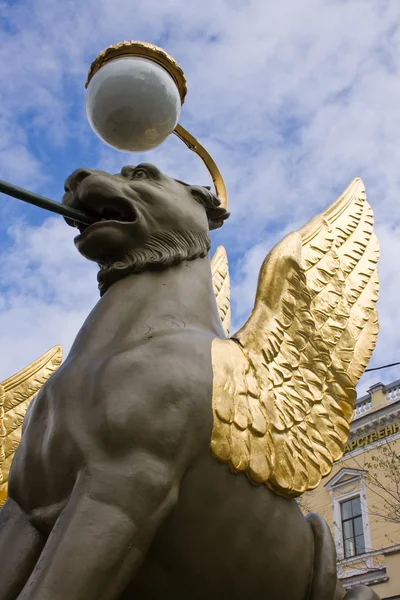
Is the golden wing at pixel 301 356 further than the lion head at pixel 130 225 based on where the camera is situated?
No

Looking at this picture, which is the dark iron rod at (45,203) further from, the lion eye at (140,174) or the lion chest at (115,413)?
the lion chest at (115,413)

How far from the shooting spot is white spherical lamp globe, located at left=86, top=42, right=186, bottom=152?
2248 millimetres

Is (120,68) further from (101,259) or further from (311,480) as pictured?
(311,480)

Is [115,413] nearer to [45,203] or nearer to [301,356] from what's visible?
[45,203]

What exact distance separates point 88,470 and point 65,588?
0.27 metres

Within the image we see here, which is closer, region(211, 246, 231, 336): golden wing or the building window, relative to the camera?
region(211, 246, 231, 336): golden wing

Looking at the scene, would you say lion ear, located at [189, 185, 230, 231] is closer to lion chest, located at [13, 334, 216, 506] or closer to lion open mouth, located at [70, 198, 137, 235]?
lion open mouth, located at [70, 198, 137, 235]

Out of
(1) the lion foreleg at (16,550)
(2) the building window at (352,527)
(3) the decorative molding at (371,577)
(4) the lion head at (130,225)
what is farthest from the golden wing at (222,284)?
(2) the building window at (352,527)

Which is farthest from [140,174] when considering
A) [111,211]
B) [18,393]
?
[18,393]

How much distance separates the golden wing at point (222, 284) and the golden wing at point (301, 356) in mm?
763

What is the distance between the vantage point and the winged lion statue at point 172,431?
162 cm

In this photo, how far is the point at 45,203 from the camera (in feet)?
6.76

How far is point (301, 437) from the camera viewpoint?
2.15 meters

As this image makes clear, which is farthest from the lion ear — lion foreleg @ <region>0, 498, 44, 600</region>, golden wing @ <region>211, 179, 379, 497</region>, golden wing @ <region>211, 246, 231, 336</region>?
lion foreleg @ <region>0, 498, 44, 600</region>
